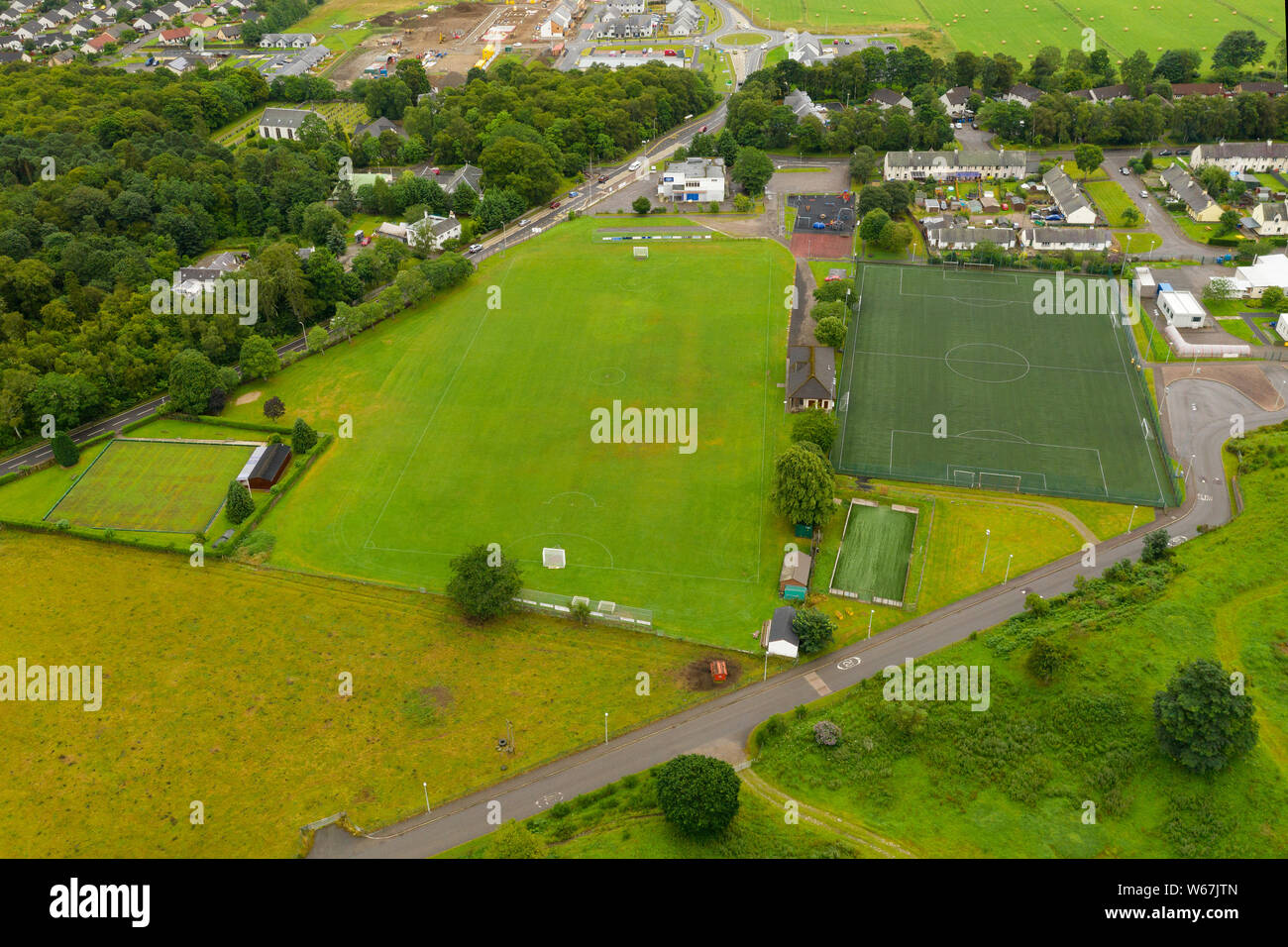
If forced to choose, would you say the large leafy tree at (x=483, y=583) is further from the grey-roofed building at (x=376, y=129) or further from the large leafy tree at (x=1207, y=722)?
the grey-roofed building at (x=376, y=129)

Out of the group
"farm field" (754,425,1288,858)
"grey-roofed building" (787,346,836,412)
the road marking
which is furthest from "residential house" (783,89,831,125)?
the road marking

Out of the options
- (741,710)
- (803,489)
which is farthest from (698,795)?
(803,489)

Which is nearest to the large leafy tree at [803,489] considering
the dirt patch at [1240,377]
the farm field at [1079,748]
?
the farm field at [1079,748]

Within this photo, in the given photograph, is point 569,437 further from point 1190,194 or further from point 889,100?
point 889,100

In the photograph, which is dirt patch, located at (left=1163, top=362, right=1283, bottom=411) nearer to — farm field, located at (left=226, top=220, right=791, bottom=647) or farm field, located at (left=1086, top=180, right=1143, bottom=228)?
farm field, located at (left=1086, top=180, right=1143, bottom=228)

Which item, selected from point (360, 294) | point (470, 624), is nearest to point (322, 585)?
point (470, 624)
